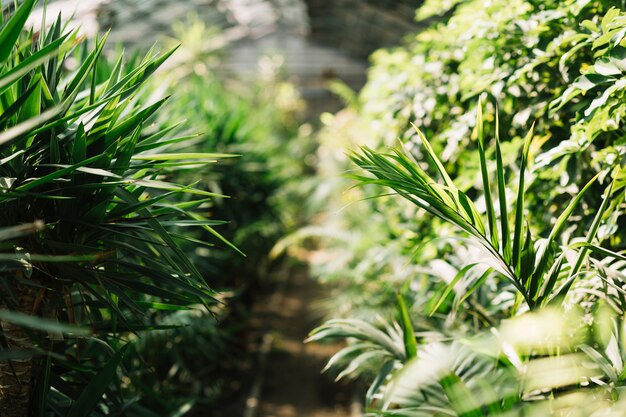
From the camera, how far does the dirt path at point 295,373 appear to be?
12.1ft

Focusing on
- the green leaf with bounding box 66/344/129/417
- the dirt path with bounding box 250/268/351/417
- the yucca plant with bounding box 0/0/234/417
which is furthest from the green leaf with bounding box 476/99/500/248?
the dirt path with bounding box 250/268/351/417

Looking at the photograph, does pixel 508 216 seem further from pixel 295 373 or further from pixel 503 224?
pixel 295 373

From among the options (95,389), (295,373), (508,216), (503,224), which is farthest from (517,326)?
(295,373)

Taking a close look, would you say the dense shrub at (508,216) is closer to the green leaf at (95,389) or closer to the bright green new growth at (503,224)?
the bright green new growth at (503,224)

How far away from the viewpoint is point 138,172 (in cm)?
165

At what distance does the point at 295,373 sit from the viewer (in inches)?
165

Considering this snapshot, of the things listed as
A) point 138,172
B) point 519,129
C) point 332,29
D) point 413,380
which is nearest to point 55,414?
point 138,172

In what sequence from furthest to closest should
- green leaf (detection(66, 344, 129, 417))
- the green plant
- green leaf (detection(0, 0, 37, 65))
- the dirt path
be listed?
the dirt path → green leaf (detection(66, 344, 129, 417)) → the green plant → green leaf (detection(0, 0, 37, 65))

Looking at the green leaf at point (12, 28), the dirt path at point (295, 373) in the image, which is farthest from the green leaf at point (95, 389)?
the dirt path at point (295, 373)

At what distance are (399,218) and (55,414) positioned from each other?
194 centimetres

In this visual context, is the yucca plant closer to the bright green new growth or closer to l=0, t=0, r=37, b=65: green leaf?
l=0, t=0, r=37, b=65: green leaf

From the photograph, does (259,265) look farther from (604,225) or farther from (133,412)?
(604,225)

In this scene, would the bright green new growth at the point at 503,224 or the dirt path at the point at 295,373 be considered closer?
the bright green new growth at the point at 503,224

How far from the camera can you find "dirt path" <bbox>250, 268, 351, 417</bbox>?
3.68m
